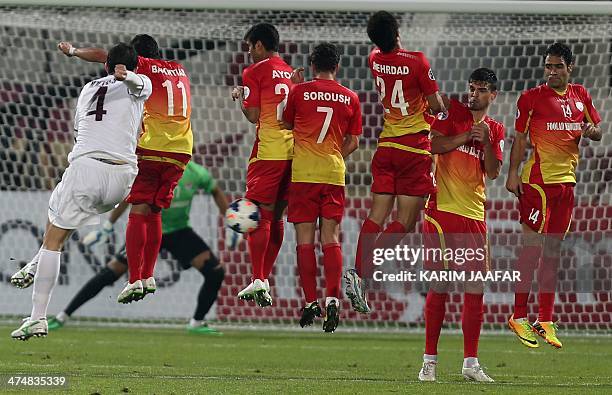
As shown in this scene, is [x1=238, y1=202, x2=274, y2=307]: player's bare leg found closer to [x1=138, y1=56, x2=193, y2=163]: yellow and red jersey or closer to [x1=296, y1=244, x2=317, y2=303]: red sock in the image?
[x1=296, y1=244, x2=317, y2=303]: red sock

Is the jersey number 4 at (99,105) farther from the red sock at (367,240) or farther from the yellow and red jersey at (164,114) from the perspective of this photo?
the red sock at (367,240)

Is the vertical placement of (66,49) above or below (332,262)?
above

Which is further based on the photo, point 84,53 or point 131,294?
point 131,294

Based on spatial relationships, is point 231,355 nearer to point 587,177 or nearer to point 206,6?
point 206,6

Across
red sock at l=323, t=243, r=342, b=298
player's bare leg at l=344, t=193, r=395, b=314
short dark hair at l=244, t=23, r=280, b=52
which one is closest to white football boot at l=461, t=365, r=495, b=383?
player's bare leg at l=344, t=193, r=395, b=314

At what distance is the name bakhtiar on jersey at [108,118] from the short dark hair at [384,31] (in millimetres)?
1991

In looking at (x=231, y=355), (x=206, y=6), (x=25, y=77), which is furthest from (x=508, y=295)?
(x=25, y=77)

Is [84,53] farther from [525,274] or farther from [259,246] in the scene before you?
[525,274]

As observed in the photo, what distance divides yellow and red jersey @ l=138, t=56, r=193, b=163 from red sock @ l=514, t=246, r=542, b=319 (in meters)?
3.34

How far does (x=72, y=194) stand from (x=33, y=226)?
661 cm

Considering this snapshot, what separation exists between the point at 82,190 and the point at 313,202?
1992 millimetres

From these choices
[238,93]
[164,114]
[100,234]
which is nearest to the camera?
[238,93]

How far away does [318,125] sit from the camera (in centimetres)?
1039

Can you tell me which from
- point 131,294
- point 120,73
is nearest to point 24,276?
point 131,294
